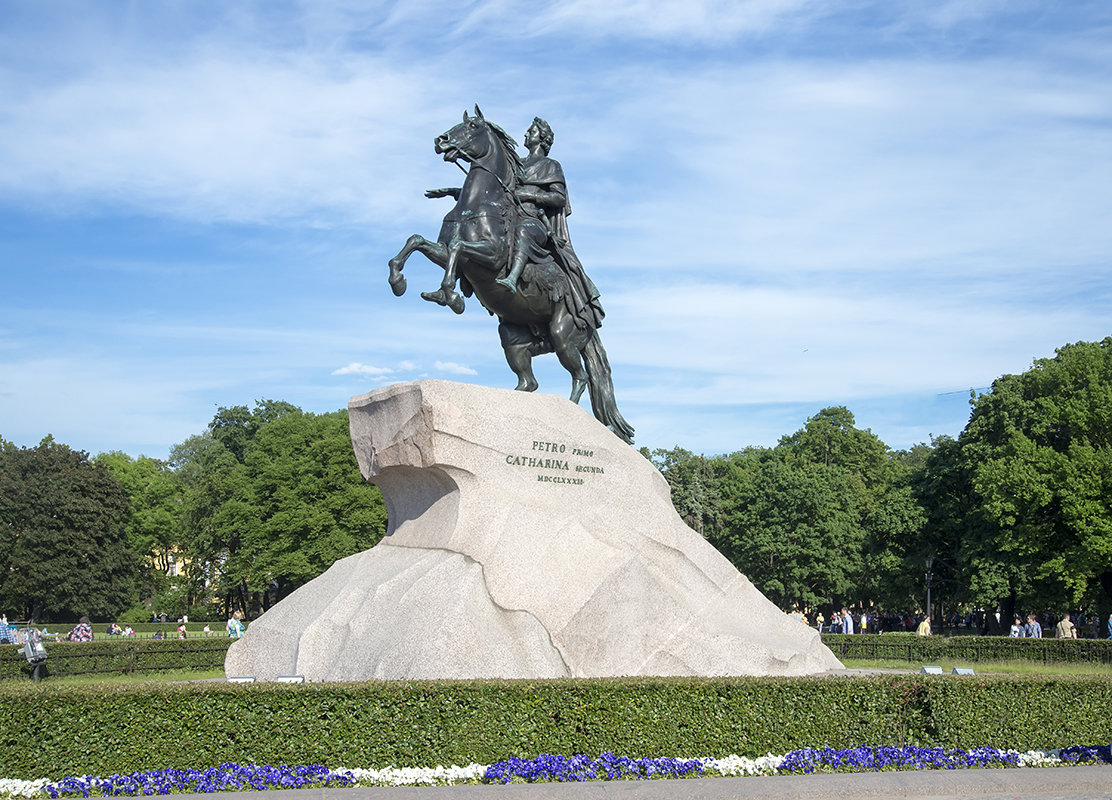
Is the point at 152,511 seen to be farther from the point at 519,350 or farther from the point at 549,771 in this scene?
the point at 549,771

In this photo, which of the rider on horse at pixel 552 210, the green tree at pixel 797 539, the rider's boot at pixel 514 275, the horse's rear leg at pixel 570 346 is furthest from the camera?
the green tree at pixel 797 539

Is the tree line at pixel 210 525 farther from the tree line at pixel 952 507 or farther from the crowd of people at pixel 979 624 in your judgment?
the crowd of people at pixel 979 624

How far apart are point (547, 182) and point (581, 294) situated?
1.84 m

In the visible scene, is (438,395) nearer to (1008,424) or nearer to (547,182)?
(547,182)

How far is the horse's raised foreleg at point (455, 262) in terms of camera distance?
45.4ft

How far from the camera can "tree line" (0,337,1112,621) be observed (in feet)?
116

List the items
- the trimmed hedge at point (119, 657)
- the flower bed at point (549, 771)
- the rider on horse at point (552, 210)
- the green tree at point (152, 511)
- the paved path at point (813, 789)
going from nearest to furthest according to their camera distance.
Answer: the paved path at point (813, 789)
the flower bed at point (549, 771)
the rider on horse at point (552, 210)
the trimmed hedge at point (119, 657)
the green tree at point (152, 511)

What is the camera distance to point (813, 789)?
8.24 metres

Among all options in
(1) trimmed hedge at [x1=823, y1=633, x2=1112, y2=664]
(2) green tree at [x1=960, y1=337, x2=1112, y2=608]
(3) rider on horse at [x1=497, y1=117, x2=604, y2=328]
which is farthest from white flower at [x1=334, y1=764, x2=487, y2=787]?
(2) green tree at [x1=960, y1=337, x2=1112, y2=608]

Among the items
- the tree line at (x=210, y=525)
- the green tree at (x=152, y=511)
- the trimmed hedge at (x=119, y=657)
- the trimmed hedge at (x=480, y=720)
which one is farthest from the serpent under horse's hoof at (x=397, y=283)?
the green tree at (x=152, y=511)

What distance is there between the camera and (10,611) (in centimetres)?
5303

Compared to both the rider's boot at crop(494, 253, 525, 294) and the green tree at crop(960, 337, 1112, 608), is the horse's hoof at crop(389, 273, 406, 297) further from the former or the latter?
the green tree at crop(960, 337, 1112, 608)

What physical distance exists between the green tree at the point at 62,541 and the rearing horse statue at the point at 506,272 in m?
43.1

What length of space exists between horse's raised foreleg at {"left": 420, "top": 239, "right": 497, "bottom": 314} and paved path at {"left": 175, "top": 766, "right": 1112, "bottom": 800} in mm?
7264
